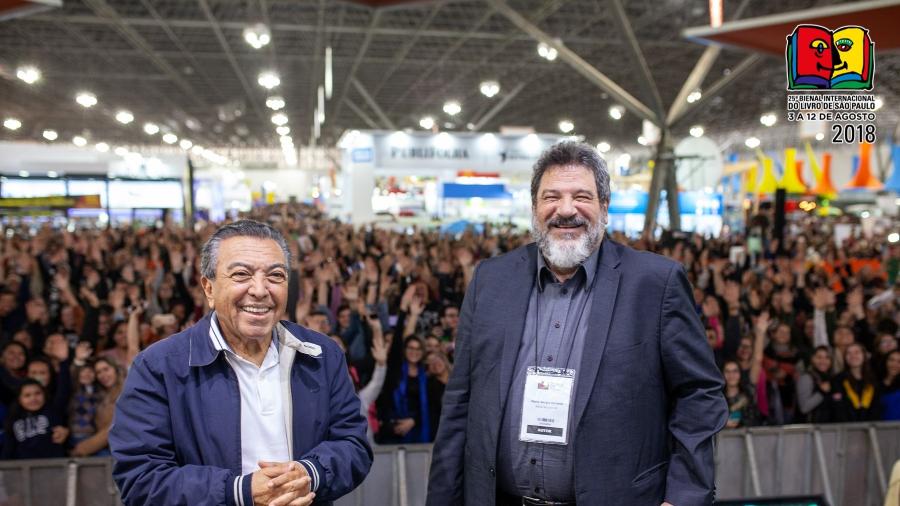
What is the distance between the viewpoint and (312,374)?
2232 millimetres

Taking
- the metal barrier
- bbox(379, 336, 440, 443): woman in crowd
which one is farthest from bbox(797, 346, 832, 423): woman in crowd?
bbox(379, 336, 440, 443): woman in crowd

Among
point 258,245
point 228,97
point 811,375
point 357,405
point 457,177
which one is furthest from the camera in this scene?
point 228,97

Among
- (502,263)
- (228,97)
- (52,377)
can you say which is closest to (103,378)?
(52,377)

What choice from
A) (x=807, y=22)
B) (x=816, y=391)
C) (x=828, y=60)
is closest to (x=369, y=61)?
(x=807, y=22)

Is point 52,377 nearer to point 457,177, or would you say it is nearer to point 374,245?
point 374,245

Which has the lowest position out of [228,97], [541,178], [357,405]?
Answer: [357,405]

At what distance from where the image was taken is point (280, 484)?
1981 mm

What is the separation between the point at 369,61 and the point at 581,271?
23139 mm

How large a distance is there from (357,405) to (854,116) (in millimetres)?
3206

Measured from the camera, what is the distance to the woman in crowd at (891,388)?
5.03m

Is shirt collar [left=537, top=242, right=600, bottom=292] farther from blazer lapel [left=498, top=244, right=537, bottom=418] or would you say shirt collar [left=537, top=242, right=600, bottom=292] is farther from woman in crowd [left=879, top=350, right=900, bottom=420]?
woman in crowd [left=879, top=350, right=900, bottom=420]

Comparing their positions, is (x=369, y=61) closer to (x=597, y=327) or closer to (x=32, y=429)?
(x=32, y=429)

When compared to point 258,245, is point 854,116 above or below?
above

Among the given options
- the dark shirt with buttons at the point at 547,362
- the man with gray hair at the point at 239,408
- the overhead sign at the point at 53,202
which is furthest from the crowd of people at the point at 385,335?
the overhead sign at the point at 53,202
